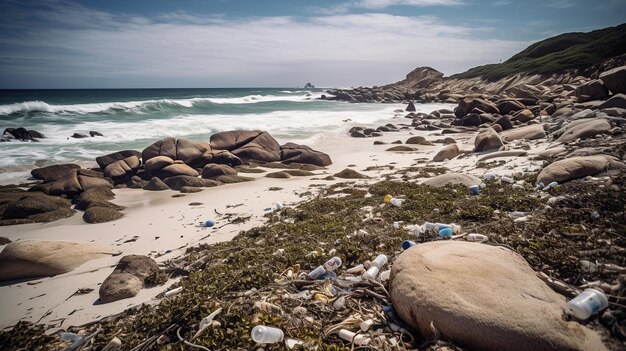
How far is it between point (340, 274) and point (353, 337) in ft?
3.81

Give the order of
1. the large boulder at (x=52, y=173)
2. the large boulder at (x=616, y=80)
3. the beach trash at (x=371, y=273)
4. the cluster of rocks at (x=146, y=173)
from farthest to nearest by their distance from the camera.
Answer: the large boulder at (x=616, y=80) < the large boulder at (x=52, y=173) < the cluster of rocks at (x=146, y=173) < the beach trash at (x=371, y=273)

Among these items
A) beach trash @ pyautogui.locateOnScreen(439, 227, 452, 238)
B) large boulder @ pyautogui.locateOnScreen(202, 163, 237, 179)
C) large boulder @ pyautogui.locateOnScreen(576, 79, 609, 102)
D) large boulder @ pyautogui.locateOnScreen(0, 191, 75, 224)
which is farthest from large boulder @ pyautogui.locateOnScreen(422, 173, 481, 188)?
large boulder @ pyautogui.locateOnScreen(576, 79, 609, 102)

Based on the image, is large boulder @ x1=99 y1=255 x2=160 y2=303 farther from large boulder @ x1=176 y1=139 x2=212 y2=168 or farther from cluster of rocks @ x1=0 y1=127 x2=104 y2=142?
cluster of rocks @ x1=0 y1=127 x2=104 y2=142

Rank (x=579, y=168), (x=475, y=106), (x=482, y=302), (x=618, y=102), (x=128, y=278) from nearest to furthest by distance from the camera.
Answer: (x=482, y=302), (x=128, y=278), (x=579, y=168), (x=618, y=102), (x=475, y=106)

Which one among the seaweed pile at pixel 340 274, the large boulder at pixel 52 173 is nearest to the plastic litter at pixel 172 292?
the seaweed pile at pixel 340 274

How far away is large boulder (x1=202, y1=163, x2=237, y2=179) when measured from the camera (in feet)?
36.8

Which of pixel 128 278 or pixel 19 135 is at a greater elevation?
pixel 19 135

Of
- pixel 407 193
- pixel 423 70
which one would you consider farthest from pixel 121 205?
pixel 423 70

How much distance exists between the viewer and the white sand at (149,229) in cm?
391

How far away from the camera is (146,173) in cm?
1120

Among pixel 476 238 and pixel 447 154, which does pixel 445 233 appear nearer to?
pixel 476 238

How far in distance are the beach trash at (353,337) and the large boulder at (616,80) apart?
2220cm


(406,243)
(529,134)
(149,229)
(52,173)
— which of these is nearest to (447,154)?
(529,134)

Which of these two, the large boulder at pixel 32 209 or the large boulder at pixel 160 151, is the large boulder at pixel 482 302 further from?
the large boulder at pixel 160 151
